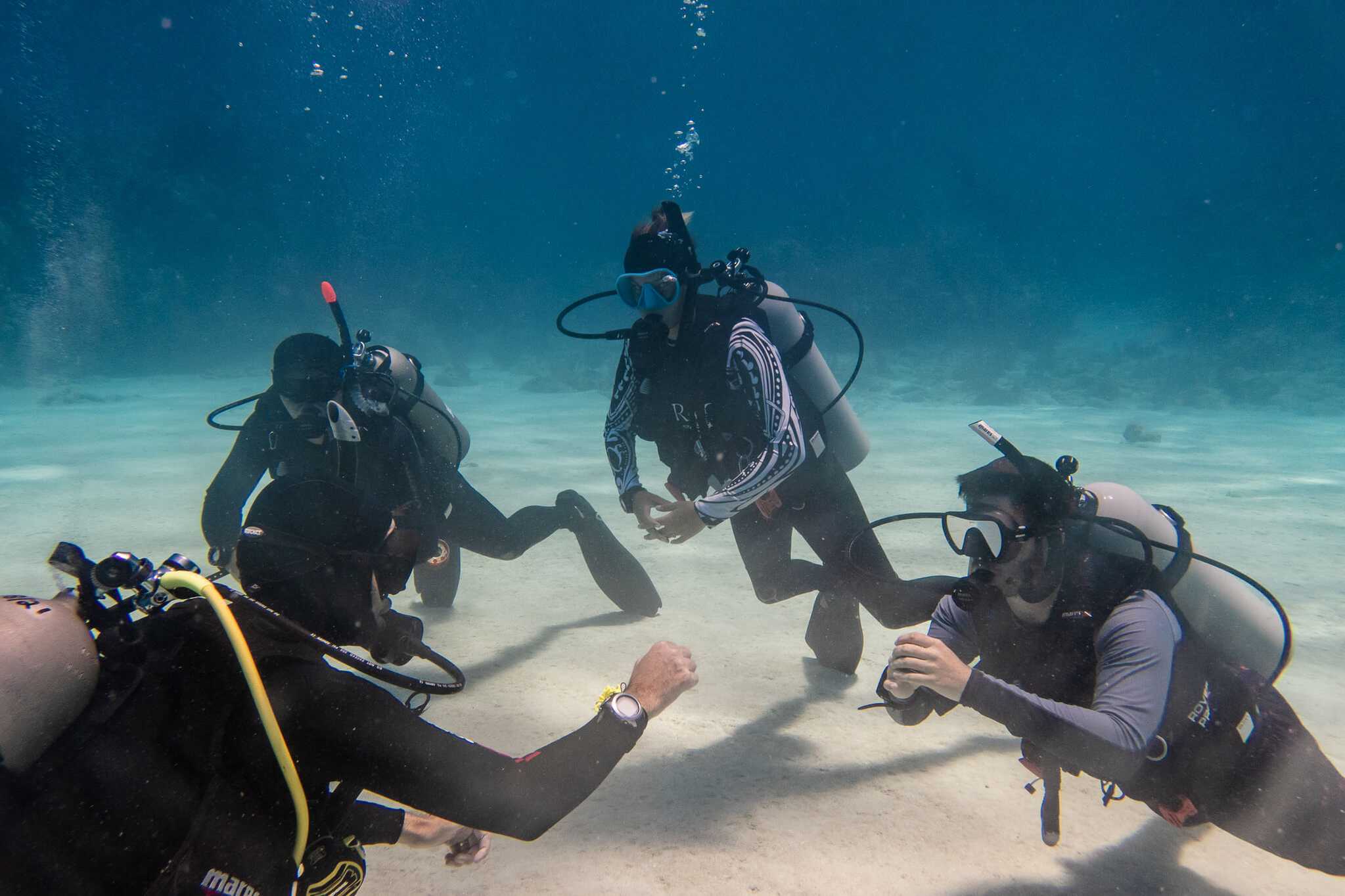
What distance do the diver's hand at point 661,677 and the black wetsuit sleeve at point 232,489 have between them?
350 centimetres

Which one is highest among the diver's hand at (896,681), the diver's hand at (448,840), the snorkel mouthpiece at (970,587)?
the snorkel mouthpiece at (970,587)

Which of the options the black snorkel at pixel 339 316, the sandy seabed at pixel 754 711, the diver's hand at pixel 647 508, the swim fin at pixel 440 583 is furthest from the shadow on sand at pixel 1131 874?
the black snorkel at pixel 339 316

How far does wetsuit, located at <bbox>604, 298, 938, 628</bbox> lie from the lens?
3.32 metres

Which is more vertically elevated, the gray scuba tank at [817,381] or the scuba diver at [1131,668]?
the gray scuba tank at [817,381]

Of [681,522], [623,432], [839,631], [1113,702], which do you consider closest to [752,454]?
[681,522]

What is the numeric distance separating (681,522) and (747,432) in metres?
0.63

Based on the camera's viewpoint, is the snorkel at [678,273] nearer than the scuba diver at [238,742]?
No

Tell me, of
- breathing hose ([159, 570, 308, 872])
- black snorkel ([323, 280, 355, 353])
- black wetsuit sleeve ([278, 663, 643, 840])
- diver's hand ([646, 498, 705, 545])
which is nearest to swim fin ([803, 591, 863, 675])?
diver's hand ([646, 498, 705, 545])

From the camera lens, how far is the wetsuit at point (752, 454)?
131 inches

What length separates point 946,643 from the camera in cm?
264

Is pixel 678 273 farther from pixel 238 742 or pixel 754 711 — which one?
pixel 238 742

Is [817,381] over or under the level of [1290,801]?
over

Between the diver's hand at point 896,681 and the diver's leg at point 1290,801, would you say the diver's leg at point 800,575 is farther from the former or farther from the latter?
the diver's leg at point 1290,801

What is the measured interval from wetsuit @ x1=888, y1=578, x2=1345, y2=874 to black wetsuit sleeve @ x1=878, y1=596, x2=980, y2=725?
1.28 ft
